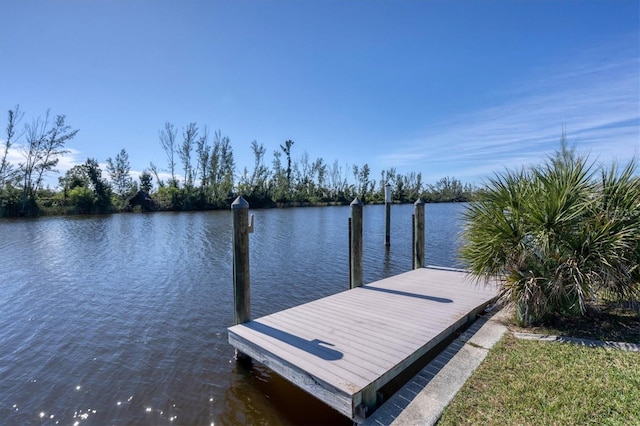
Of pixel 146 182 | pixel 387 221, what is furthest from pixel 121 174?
pixel 387 221

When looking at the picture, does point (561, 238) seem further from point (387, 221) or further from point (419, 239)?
point (387, 221)

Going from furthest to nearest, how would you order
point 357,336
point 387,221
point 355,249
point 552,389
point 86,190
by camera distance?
1. point 86,190
2. point 387,221
3. point 355,249
4. point 357,336
5. point 552,389

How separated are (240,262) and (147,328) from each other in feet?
7.89

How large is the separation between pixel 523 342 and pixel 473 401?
141cm

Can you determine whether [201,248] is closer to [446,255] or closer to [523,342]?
[446,255]

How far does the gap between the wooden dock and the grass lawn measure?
60 centimetres

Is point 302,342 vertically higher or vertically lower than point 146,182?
lower

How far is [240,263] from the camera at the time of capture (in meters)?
4.07

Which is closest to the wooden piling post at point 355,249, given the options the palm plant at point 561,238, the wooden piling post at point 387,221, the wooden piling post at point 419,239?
the palm plant at point 561,238

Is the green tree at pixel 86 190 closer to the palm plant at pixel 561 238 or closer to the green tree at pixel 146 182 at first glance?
the green tree at pixel 146 182

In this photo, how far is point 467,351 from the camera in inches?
130

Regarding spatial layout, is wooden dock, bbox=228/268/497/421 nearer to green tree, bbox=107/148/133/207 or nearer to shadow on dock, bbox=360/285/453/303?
shadow on dock, bbox=360/285/453/303

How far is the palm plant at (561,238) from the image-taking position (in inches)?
134

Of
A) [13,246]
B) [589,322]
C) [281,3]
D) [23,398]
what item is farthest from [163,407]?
[13,246]
